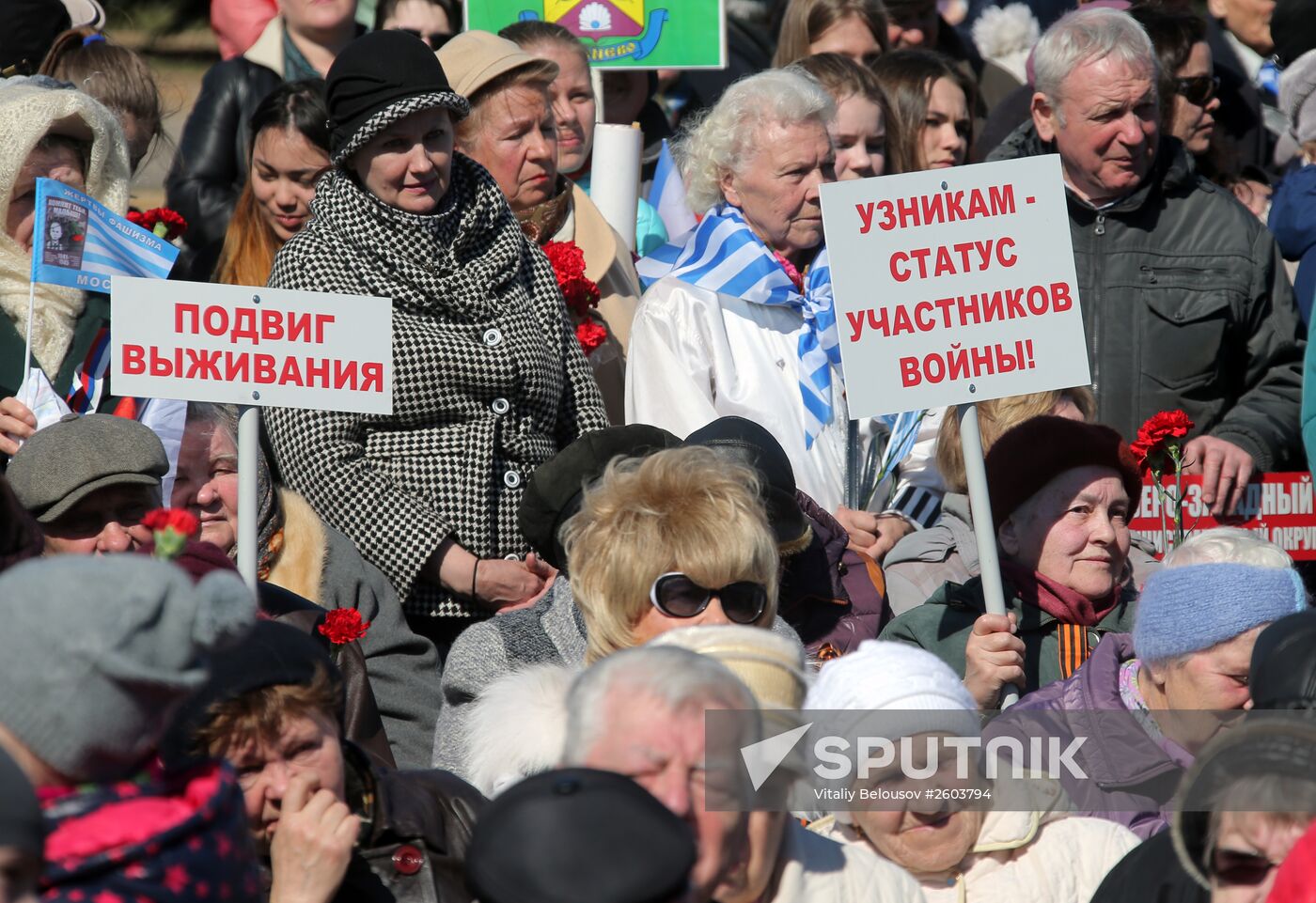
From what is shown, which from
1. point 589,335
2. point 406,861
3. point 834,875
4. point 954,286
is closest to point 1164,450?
point 954,286

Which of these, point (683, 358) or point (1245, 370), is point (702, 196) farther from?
point (1245, 370)

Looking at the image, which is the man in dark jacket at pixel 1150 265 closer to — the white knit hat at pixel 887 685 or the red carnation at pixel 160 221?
the red carnation at pixel 160 221

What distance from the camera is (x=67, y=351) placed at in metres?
5.54

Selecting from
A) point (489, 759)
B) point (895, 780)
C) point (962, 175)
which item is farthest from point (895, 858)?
point (962, 175)

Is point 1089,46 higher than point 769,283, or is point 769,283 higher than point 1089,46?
point 1089,46

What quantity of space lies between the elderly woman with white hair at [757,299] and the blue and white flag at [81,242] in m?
1.48

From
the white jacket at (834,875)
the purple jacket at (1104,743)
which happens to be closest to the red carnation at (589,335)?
the purple jacket at (1104,743)

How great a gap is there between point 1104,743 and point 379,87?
2.68 meters

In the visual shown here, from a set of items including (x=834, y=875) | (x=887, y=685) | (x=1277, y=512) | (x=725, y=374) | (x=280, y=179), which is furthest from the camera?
(x=280, y=179)

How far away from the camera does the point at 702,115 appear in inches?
274

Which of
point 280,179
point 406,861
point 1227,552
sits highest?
point 280,179

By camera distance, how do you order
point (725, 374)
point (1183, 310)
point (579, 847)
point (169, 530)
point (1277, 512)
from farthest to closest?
point (1183, 310) → point (1277, 512) → point (725, 374) → point (169, 530) → point (579, 847)

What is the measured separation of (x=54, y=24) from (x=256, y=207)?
4.76ft

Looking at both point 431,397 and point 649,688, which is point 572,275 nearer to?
point 431,397
